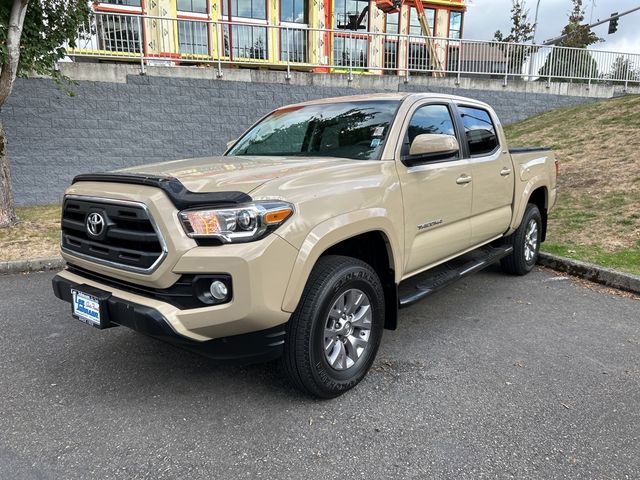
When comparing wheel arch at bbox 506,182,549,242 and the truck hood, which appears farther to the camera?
wheel arch at bbox 506,182,549,242

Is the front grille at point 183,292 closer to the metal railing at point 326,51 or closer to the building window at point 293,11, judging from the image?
the metal railing at point 326,51

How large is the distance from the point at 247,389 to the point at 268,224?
3.95ft

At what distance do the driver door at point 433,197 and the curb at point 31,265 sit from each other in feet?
15.0

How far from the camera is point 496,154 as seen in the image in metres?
4.67

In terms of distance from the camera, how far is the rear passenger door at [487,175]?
168 inches

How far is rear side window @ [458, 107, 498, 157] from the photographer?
14.4 feet

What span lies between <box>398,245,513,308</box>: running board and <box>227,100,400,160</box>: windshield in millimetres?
1040

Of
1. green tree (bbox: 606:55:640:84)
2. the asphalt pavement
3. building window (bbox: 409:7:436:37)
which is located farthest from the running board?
building window (bbox: 409:7:436:37)

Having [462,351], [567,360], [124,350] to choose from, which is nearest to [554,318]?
[567,360]

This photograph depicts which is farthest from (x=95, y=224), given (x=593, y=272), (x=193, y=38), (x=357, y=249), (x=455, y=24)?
(x=455, y=24)

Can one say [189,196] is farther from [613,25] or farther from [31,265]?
[613,25]

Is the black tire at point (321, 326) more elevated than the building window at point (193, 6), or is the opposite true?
the building window at point (193, 6)

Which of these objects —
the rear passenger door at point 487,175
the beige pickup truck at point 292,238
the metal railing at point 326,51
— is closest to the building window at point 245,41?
the metal railing at point 326,51

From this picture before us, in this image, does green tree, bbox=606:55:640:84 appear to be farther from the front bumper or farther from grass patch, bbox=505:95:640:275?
the front bumper
